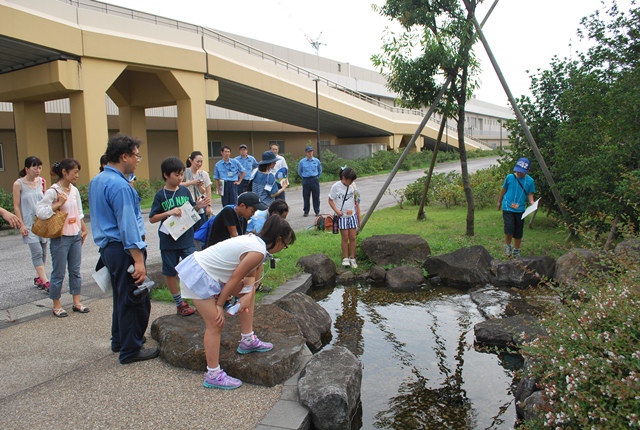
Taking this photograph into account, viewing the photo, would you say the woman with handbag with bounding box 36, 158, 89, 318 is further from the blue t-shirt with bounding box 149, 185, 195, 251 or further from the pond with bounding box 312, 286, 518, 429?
the pond with bounding box 312, 286, 518, 429

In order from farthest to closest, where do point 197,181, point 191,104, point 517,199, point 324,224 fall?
1. point 191,104
2. point 324,224
3. point 517,199
4. point 197,181

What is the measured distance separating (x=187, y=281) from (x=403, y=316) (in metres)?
3.40

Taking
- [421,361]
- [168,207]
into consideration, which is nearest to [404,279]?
[421,361]

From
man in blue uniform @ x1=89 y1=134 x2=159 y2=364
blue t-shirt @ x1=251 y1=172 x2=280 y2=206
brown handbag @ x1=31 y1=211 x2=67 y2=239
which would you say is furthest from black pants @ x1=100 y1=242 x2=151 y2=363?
blue t-shirt @ x1=251 y1=172 x2=280 y2=206

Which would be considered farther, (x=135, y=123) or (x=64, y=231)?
(x=135, y=123)

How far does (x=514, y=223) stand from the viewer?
A: 26.9 feet

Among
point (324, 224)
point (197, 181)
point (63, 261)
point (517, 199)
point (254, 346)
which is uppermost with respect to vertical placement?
point (197, 181)

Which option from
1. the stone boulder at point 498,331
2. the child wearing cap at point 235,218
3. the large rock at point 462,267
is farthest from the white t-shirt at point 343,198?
the stone boulder at point 498,331

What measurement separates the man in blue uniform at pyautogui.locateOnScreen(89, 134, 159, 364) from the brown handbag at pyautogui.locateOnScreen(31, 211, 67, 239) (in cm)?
144

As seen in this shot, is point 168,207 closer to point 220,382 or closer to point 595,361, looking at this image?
point 220,382

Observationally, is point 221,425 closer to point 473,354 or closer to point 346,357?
point 346,357

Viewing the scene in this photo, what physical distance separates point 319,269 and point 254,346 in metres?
3.50

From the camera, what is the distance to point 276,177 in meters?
9.55

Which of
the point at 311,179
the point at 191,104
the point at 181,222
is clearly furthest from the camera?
the point at 191,104
